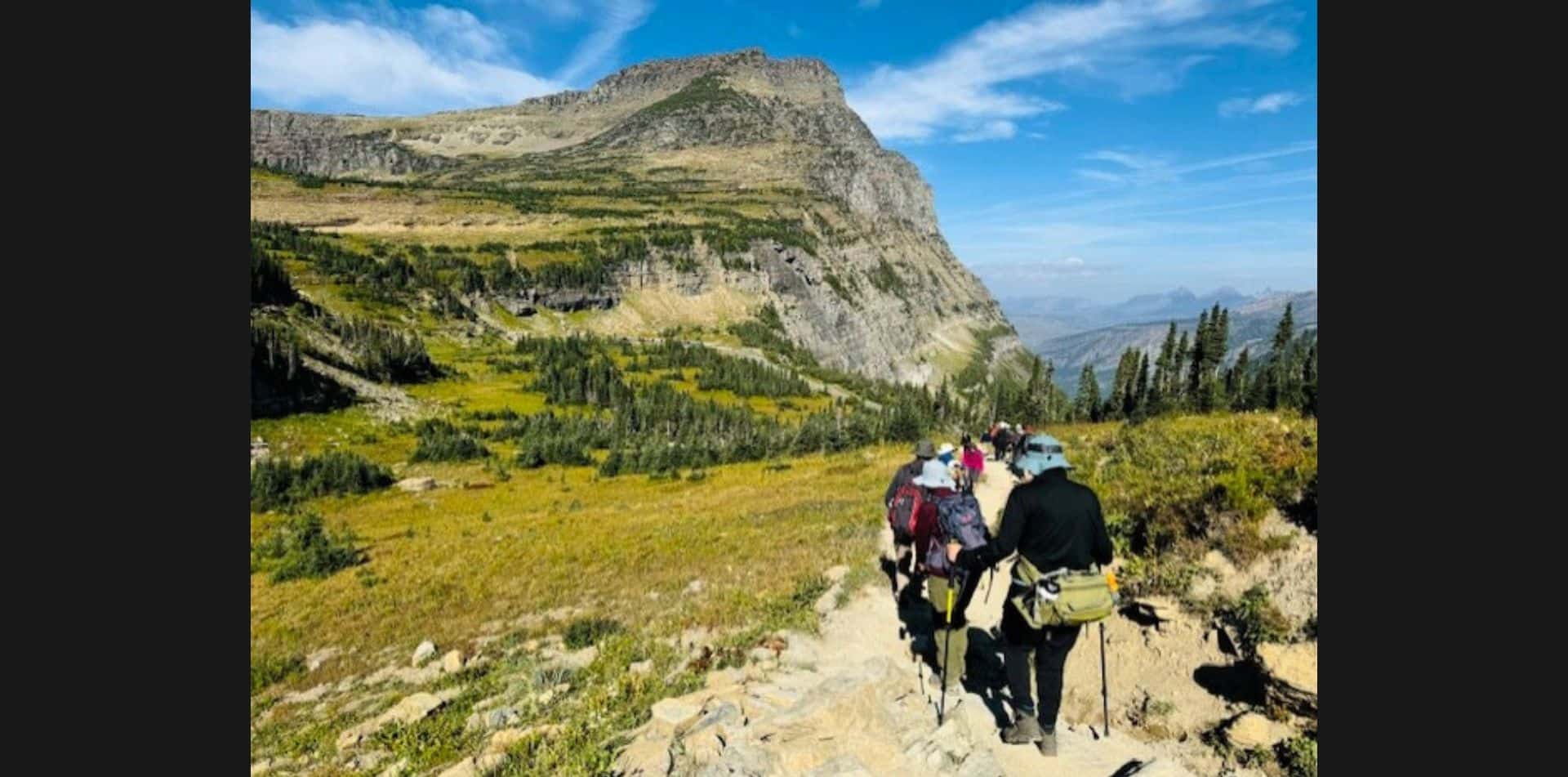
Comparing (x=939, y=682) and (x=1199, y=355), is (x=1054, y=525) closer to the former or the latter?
(x=939, y=682)

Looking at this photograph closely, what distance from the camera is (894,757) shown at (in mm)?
7492

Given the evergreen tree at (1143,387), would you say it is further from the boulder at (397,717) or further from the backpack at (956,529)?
the boulder at (397,717)

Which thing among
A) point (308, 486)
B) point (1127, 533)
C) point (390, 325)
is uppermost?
point (390, 325)

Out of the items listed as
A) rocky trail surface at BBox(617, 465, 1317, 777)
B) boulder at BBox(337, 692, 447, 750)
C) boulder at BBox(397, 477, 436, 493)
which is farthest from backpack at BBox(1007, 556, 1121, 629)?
boulder at BBox(397, 477, 436, 493)

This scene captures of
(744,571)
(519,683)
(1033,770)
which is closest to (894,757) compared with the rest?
(1033,770)

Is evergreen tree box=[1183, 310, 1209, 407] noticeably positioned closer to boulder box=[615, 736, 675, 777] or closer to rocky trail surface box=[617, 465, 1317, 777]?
rocky trail surface box=[617, 465, 1317, 777]

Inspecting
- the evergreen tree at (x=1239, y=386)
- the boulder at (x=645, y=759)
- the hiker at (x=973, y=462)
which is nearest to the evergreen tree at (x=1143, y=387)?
the evergreen tree at (x=1239, y=386)

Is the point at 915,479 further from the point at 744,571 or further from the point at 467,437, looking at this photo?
the point at 467,437

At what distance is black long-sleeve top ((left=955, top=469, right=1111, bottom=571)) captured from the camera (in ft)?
25.3

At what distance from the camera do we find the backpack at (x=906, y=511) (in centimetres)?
1110

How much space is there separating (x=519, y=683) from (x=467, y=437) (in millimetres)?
70334

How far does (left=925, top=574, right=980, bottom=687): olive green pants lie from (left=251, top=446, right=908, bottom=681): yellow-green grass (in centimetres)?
458

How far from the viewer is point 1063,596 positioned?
7461 mm

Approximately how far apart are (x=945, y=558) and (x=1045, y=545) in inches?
83.3
